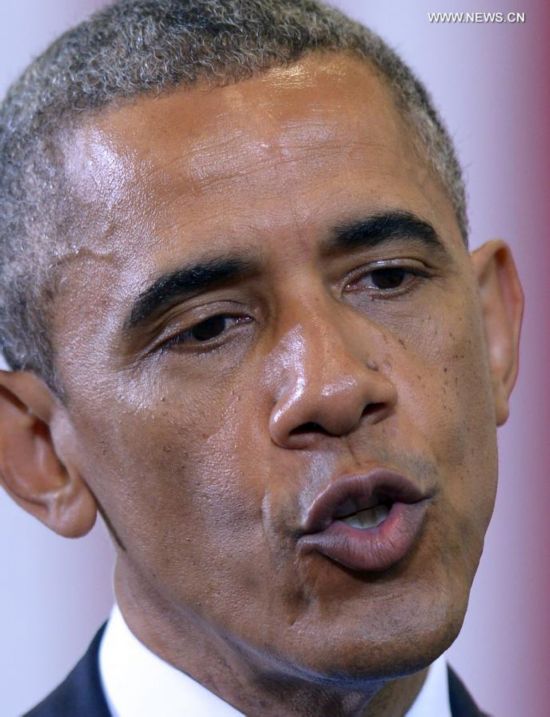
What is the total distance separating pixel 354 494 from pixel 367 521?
72 millimetres

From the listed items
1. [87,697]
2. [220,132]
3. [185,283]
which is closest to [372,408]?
[185,283]

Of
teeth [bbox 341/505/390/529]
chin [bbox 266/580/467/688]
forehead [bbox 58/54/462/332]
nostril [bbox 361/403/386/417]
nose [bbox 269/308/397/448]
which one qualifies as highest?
forehead [bbox 58/54/462/332]

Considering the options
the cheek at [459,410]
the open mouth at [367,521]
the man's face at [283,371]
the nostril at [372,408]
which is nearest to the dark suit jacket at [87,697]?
the man's face at [283,371]

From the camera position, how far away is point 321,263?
1449mm

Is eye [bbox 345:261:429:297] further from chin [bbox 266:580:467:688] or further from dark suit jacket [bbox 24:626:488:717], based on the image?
dark suit jacket [bbox 24:626:488:717]

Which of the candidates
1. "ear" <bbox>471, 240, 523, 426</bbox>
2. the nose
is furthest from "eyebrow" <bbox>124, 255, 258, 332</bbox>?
"ear" <bbox>471, 240, 523, 426</bbox>

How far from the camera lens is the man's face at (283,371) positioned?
1354mm

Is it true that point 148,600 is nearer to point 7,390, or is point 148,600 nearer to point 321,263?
point 7,390

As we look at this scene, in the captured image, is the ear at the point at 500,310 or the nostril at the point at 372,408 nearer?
the nostril at the point at 372,408

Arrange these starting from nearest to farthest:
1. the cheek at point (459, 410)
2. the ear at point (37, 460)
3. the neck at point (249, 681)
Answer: the cheek at point (459, 410)
the neck at point (249, 681)
the ear at point (37, 460)

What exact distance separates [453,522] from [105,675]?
1.89 feet

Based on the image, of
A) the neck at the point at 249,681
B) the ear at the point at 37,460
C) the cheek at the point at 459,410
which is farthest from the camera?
the ear at the point at 37,460

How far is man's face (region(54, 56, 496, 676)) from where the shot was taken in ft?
4.44

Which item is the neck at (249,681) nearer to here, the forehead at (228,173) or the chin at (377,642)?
the chin at (377,642)
